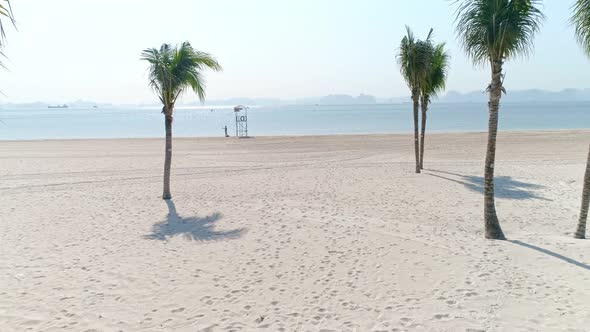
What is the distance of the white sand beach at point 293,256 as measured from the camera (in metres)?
4.66

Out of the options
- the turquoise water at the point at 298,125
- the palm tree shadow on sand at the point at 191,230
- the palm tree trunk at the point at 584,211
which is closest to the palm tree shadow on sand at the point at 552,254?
the palm tree trunk at the point at 584,211

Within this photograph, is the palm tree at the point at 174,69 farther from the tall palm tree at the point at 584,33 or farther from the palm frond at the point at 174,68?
the tall palm tree at the point at 584,33

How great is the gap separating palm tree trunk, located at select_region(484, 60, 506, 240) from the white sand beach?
12.0 inches

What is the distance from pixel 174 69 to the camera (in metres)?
10.7

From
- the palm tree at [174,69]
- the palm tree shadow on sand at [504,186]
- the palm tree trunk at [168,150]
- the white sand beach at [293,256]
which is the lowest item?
the white sand beach at [293,256]

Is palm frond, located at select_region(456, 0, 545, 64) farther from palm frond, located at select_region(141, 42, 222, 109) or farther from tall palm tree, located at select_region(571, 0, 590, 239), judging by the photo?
palm frond, located at select_region(141, 42, 222, 109)

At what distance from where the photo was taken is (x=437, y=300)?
16.3 ft

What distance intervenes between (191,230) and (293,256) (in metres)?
2.93

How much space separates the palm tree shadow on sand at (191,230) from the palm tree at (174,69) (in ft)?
9.19

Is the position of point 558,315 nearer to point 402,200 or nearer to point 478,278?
point 478,278

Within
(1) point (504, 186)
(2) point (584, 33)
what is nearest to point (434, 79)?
(1) point (504, 186)

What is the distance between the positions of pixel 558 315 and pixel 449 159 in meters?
16.2

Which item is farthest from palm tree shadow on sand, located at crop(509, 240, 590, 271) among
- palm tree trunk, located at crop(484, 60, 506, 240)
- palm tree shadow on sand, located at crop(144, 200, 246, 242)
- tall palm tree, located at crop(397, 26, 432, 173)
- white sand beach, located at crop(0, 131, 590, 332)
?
tall palm tree, located at crop(397, 26, 432, 173)

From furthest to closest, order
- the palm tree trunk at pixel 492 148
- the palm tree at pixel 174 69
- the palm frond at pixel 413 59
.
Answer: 1. the palm frond at pixel 413 59
2. the palm tree at pixel 174 69
3. the palm tree trunk at pixel 492 148
